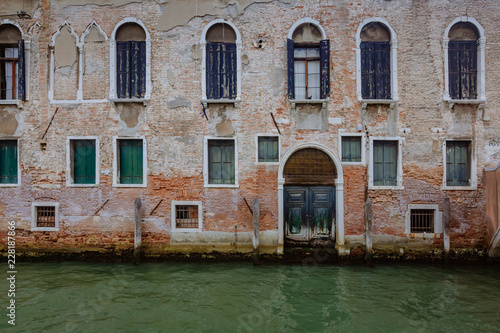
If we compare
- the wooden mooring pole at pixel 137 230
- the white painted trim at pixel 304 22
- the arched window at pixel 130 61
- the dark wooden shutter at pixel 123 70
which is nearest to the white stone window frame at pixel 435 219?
the white painted trim at pixel 304 22

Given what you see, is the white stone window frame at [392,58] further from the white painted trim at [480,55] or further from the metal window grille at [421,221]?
the metal window grille at [421,221]

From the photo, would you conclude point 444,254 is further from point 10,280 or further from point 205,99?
point 10,280

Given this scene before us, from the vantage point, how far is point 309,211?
8.59 m

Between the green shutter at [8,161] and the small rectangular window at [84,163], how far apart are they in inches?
63.4

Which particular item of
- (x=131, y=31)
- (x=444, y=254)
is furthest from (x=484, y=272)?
(x=131, y=31)

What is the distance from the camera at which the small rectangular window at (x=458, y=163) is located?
27.7ft

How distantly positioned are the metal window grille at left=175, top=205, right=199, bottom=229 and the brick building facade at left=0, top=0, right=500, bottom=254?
4cm

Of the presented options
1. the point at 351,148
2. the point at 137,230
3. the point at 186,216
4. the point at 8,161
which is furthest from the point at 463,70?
the point at 8,161

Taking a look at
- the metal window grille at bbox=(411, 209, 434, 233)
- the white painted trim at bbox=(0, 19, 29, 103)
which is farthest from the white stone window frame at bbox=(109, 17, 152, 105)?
the metal window grille at bbox=(411, 209, 434, 233)

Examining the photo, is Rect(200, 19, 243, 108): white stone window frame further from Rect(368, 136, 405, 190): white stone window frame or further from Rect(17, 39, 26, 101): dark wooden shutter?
Rect(17, 39, 26, 101): dark wooden shutter

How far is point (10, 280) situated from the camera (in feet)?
23.0

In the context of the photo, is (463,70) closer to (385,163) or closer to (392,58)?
(392,58)

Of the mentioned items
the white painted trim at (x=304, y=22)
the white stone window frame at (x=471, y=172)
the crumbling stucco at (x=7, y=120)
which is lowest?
the white stone window frame at (x=471, y=172)

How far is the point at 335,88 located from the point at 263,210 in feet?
12.2
